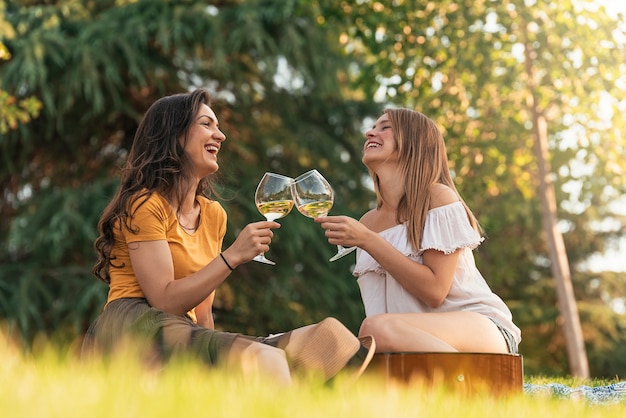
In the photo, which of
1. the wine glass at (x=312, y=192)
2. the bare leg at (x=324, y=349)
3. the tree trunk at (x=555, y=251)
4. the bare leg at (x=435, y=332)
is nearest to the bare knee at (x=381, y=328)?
the bare leg at (x=435, y=332)

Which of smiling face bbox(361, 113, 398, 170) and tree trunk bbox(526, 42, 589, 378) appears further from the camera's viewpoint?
tree trunk bbox(526, 42, 589, 378)

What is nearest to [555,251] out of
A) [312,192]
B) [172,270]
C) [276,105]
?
[276,105]

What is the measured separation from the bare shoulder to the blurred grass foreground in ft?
A: 4.53

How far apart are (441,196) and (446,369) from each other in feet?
2.87

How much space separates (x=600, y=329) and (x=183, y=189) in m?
11.7

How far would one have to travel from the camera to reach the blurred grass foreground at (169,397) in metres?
1.70

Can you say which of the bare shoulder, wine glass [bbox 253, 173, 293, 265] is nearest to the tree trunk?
the bare shoulder

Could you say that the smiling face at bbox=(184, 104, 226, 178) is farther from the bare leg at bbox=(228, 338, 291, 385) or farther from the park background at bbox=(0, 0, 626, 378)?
the park background at bbox=(0, 0, 626, 378)

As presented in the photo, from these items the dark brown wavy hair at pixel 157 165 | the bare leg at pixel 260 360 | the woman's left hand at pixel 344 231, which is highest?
the dark brown wavy hair at pixel 157 165

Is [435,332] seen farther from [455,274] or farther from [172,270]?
[172,270]

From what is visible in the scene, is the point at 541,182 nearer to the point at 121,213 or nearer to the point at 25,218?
the point at 25,218

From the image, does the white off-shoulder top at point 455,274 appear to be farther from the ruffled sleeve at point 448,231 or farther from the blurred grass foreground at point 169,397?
the blurred grass foreground at point 169,397

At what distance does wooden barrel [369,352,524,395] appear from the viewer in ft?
10.2

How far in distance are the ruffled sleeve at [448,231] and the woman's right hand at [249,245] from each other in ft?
2.39
